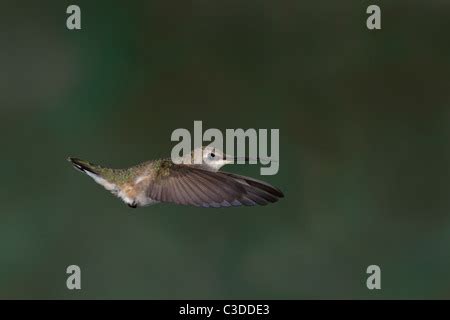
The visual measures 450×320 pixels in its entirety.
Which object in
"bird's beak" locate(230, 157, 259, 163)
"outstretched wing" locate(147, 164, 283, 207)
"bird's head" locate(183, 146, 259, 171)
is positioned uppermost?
"bird's head" locate(183, 146, 259, 171)

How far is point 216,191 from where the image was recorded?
62cm

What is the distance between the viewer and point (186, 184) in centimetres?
65

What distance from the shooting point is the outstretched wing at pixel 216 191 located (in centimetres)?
61

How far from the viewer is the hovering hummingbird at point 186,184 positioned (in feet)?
2.02

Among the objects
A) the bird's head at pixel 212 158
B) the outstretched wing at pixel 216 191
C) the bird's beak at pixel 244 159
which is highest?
the bird's head at pixel 212 158

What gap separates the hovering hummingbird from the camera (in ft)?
2.02

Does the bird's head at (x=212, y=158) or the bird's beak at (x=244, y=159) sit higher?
the bird's head at (x=212, y=158)

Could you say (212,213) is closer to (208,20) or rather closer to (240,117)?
(240,117)

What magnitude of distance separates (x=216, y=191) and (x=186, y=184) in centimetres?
4

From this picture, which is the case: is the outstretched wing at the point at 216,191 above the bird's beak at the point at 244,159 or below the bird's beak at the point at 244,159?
below

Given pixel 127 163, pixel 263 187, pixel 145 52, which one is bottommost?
pixel 263 187
